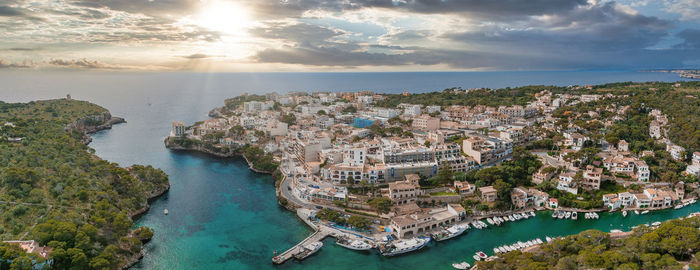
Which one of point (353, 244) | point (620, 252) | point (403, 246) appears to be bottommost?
point (353, 244)

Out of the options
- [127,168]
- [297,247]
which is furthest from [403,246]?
[127,168]

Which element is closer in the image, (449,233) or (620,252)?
(620,252)

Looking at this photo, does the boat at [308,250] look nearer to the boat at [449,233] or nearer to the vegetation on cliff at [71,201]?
the boat at [449,233]

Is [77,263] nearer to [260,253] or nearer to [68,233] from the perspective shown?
[68,233]

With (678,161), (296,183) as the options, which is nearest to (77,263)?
(296,183)

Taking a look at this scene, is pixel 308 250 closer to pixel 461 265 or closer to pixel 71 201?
pixel 461 265

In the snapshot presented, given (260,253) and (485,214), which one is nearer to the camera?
(260,253)
